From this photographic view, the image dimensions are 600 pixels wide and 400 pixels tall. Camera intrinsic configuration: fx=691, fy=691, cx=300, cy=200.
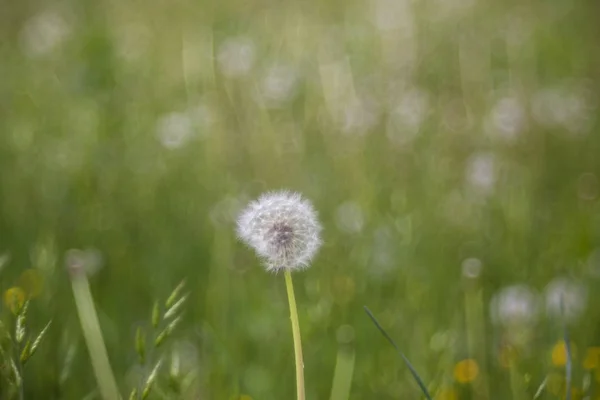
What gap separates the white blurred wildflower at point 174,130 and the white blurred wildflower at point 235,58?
32cm

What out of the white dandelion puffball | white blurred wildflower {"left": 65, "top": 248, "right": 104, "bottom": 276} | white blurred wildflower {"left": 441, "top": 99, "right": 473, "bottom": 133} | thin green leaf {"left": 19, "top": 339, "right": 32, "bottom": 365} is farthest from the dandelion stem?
white blurred wildflower {"left": 441, "top": 99, "right": 473, "bottom": 133}

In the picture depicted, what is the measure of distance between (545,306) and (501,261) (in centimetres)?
38

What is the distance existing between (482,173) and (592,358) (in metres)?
1.13

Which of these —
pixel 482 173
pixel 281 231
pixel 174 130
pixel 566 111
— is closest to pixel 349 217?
pixel 482 173

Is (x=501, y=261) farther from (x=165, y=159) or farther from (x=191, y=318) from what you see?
(x=165, y=159)

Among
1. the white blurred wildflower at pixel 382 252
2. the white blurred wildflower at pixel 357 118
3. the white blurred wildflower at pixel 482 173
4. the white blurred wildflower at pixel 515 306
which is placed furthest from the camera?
the white blurred wildflower at pixel 357 118

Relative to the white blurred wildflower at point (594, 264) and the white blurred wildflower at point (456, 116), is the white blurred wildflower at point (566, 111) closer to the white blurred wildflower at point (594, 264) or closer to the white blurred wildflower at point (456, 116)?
the white blurred wildflower at point (456, 116)

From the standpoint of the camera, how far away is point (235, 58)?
3389mm

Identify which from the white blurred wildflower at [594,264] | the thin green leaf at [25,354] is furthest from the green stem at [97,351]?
the white blurred wildflower at [594,264]

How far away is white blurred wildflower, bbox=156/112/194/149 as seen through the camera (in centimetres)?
304

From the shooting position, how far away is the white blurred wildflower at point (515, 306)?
184cm

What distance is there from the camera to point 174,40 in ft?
14.1

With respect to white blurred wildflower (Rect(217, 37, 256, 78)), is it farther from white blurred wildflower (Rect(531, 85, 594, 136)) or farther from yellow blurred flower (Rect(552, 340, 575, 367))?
yellow blurred flower (Rect(552, 340, 575, 367))

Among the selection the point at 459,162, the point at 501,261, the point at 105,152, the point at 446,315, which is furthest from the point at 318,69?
the point at 446,315
